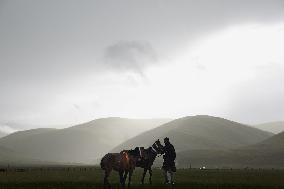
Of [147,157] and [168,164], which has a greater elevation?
[147,157]

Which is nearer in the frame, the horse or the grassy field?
the horse

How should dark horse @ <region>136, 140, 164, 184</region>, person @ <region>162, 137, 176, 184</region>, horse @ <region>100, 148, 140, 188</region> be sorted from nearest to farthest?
horse @ <region>100, 148, 140, 188</region>, dark horse @ <region>136, 140, 164, 184</region>, person @ <region>162, 137, 176, 184</region>

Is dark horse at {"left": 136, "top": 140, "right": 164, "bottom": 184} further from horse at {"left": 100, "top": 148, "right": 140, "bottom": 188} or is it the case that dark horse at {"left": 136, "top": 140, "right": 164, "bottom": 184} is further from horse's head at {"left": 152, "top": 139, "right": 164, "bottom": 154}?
horse at {"left": 100, "top": 148, "right": 140, "bottom": 188}

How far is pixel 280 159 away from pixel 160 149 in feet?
543

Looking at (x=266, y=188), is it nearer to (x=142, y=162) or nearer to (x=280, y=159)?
(x=142, y=162)

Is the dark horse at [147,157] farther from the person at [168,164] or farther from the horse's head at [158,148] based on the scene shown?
the person at [168,164]

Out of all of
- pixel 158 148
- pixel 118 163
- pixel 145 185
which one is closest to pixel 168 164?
pixel 158 148

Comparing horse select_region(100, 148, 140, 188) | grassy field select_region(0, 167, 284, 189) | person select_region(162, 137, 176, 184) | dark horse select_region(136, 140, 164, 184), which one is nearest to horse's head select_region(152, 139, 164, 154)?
dark horse select_region(136, 140, 164, 184)

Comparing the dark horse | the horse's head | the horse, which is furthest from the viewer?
the horse's head

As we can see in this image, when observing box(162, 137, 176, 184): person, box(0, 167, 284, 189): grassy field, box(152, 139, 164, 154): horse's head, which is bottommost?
box(0, 167, 284, 189): grassy field

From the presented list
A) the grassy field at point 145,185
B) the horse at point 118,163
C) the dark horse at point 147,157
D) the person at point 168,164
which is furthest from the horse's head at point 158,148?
the horse at point 118,163

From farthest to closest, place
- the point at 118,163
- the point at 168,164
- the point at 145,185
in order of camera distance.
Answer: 1. the point at 168,164
2. the point at 145,185
3. the point at 118,163

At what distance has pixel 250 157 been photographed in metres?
198

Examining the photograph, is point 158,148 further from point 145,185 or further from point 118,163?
point 118,163
